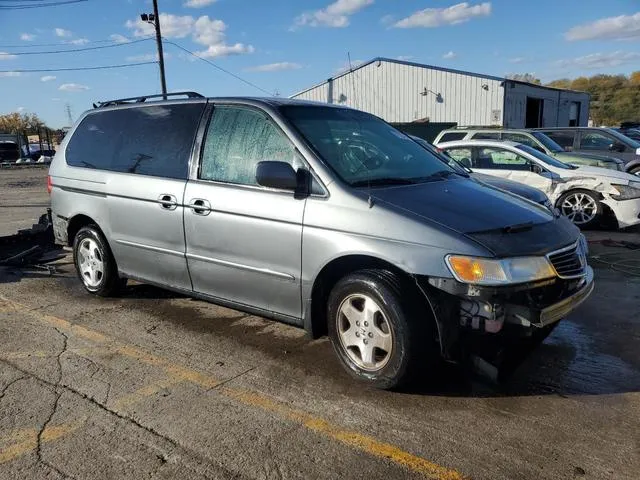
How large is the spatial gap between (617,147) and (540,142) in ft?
10.8

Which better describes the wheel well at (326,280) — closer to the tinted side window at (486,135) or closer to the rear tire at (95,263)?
the rear tire at (95,263)

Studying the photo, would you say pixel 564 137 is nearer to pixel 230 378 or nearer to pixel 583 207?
pixel 583 207

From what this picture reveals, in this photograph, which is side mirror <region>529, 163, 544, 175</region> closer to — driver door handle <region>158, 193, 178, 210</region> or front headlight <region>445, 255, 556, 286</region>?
front headlight <region>445, 255, 556, 286</region>

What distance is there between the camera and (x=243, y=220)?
410 cm

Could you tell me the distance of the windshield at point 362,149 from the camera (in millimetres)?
3955

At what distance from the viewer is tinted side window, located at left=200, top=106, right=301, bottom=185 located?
409cm

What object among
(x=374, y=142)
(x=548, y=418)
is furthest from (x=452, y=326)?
(x=374, y=142)

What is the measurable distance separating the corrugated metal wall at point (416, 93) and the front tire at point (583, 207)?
20477 mm

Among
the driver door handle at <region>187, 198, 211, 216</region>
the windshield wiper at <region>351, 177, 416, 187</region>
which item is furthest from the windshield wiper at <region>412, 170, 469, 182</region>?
the driver door handle at <region>187, 198, 211, 216</region>

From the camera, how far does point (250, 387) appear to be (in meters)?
3.71

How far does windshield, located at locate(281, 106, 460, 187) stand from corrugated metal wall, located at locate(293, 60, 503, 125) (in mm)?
25848

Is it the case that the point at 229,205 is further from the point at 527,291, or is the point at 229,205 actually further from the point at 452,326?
the point at 527,291

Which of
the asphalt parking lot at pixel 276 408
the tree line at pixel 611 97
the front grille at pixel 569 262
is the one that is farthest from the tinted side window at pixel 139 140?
the tree line at pixel 611 97

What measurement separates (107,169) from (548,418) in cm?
428
